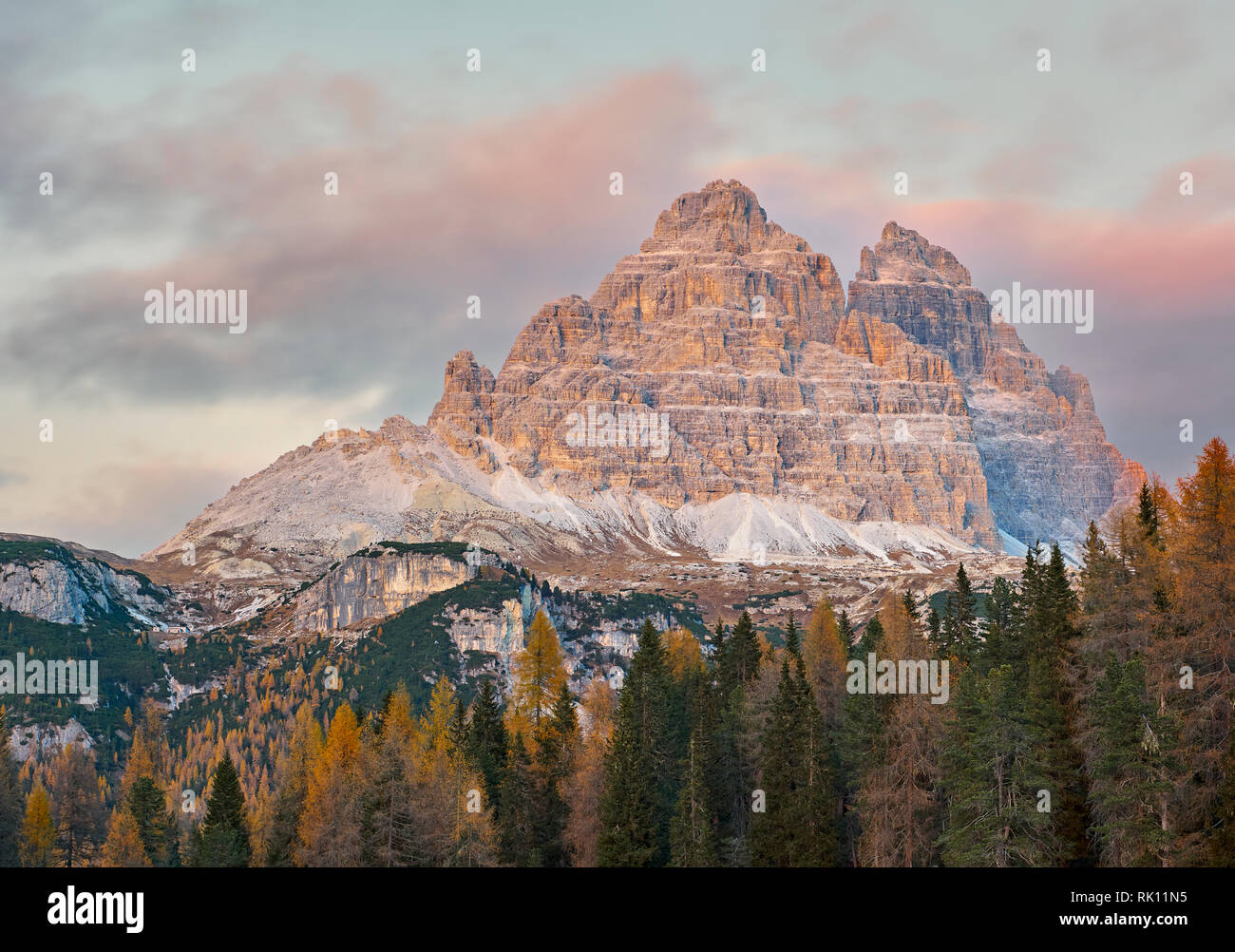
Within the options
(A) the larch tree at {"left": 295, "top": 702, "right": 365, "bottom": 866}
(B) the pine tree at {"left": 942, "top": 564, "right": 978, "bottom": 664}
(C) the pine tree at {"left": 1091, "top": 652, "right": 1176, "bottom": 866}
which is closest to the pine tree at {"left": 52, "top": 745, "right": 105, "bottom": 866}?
(A) the larch tree at {"left": 295, "top": 702, "right": 365, "bottom": 866}

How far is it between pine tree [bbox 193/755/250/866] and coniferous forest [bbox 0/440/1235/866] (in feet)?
0.90

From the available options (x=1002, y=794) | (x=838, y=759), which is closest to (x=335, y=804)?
(x=838, y=759)

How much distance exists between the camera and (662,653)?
10419cm

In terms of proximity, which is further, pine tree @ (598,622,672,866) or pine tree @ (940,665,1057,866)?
pine tree @ (598,622,672,866)

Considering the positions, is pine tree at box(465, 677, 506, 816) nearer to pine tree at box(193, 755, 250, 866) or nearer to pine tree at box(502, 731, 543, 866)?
pine tree at box(502, 731, 543, 866)

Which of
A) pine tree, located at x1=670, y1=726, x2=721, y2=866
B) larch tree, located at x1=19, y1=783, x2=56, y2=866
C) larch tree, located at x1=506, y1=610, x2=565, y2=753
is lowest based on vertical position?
larch tree, located at x1=19, y1=783, x2=56, y2=866

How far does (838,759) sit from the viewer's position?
86.5 m

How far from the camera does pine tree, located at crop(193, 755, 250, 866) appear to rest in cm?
8625

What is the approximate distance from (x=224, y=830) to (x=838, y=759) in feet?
140

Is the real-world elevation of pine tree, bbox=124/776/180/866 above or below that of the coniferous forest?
below

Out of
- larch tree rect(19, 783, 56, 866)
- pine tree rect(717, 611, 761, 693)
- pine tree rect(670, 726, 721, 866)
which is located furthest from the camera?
larch tree rect(19, 783, 56, 866)
